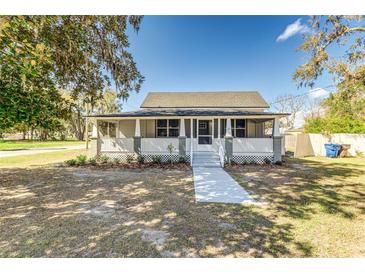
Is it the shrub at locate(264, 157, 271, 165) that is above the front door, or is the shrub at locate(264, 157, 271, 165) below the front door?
below

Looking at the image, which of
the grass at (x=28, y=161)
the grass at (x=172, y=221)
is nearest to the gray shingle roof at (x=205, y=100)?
the grass at (x=28, y=161)

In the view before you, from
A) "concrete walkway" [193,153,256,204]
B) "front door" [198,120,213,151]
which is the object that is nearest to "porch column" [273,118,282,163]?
"front door" [198,120,213,151]

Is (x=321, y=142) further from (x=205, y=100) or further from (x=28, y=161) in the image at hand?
(x=28, y=161)

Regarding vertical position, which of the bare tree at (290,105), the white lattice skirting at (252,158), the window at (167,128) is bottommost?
the white lattice skirting at (252,158)

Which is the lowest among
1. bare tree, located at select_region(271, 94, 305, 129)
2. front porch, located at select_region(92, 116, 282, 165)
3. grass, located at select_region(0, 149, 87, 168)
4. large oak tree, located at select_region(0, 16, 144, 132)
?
grass, located at select_region(0, 149, 87, 168)

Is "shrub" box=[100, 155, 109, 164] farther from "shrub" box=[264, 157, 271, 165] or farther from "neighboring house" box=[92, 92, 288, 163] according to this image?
"shrub" box=[264, 157, 271, 165]

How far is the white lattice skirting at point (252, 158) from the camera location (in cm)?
1170

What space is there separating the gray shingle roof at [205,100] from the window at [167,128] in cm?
341

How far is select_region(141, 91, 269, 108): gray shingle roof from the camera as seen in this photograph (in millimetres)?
17141

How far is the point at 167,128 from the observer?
47.0 ft

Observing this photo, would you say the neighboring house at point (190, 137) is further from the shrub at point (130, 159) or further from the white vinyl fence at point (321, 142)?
the white vinyl fence at point (321, 142)

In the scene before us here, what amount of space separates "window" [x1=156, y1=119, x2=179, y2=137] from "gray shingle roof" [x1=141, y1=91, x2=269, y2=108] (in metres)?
3.41

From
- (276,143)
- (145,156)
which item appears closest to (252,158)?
(276,143)
